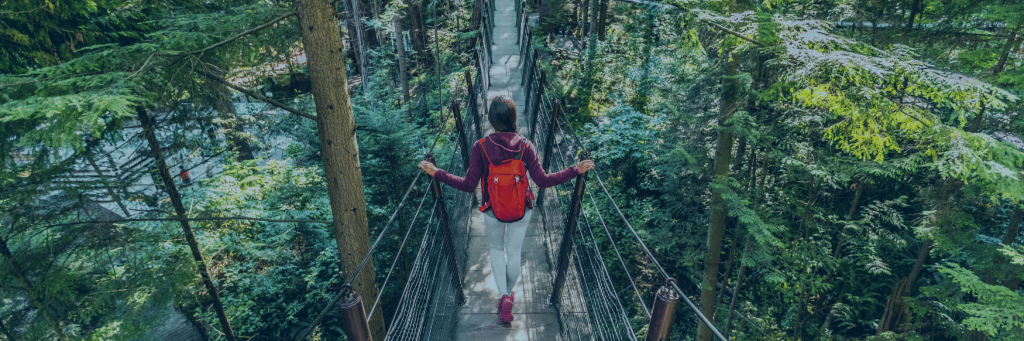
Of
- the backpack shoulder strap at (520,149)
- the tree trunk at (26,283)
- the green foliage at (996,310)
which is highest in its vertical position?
the backpack shoulder strap at (520,149)

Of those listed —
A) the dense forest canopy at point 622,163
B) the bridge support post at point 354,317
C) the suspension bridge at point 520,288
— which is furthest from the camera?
the dense forest canopy at point 622,163

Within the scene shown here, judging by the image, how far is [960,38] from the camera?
4.72 meters

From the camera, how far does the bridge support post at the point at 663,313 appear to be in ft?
4.56

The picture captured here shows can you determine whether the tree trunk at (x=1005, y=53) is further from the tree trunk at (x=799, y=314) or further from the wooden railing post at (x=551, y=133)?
the wooden railing post at (x=551, y=133)

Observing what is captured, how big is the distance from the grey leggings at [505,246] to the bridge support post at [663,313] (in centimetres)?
96

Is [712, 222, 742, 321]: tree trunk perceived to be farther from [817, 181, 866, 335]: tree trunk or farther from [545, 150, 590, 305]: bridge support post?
[545, 150, 590, 305]: bridge support post

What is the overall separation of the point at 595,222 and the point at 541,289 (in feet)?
17.1

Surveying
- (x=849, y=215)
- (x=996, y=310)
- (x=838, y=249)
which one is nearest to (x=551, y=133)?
(x=996, y=310)

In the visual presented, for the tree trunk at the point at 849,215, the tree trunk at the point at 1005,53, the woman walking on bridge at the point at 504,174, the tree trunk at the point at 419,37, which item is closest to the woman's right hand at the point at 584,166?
the woman walking on bridge at the point at 504,174

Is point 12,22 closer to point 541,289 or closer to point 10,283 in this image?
point 10,283

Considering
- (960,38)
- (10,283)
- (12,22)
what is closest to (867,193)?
(960,38)

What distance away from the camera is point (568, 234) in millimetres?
2572

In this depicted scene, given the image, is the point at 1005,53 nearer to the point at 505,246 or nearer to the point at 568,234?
the point at 568,234

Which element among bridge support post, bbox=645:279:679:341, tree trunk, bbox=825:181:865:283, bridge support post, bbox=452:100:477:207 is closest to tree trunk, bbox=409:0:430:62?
bridge support post, bbox=452:100:477:207
